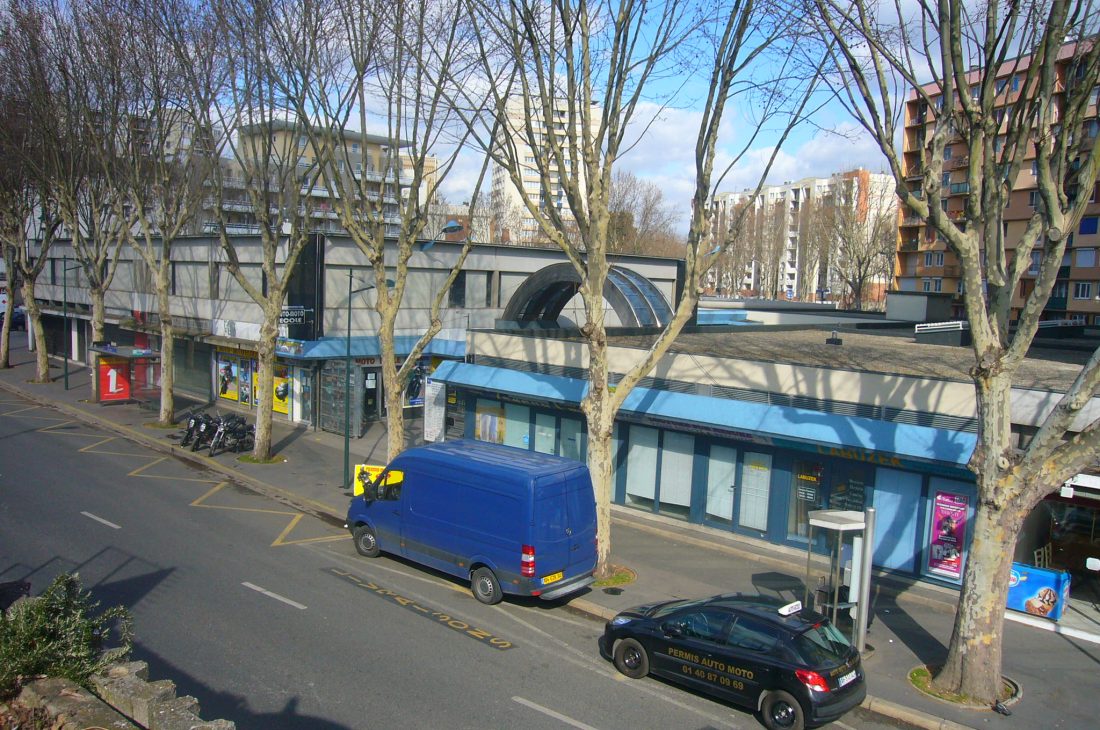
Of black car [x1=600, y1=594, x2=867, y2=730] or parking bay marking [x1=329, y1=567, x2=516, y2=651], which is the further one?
parking bay marking [x1=329, y1=567, x2=516, y2=651]

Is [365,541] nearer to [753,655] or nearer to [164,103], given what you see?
[753,655]

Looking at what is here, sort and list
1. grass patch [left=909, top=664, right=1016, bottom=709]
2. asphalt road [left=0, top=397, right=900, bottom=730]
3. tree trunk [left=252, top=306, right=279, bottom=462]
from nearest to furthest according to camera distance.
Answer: asphalt road [left=0, top=397, right=900, bottom=730], grass patch [left=909, top=664, right=1016, bottom=709], tree trunk [left=252, top=306, right=279, bottom=462]

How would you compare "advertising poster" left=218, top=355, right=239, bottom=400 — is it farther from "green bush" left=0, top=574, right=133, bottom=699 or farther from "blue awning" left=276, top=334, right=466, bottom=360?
"green bush" left=0, top=574, right=133, bottom=699

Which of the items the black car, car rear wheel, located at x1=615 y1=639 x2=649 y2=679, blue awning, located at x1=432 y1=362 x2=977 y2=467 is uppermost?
blue awning, located at x1=432 y1=362 x2=977 y2=467

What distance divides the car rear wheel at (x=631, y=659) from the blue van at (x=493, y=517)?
2069 millimetres

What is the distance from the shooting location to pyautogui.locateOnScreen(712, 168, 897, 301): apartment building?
199 ft

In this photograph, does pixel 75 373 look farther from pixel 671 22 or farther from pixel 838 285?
pixel 838 285

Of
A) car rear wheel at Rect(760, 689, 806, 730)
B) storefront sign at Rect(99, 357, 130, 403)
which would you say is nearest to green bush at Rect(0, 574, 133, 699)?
car rear wheel at Rect(760, 689, 806, 730)

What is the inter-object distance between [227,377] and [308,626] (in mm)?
24115

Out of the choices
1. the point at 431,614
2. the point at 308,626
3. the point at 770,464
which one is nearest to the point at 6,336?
the point at 308,626

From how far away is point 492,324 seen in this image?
32938 mm

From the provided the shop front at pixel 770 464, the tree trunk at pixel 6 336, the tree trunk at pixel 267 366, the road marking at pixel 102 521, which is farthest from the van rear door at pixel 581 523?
the tree trunk at pixel 6 336

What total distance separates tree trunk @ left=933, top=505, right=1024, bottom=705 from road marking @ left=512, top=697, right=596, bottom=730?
4971mm

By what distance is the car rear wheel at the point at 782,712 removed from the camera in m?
9.05
